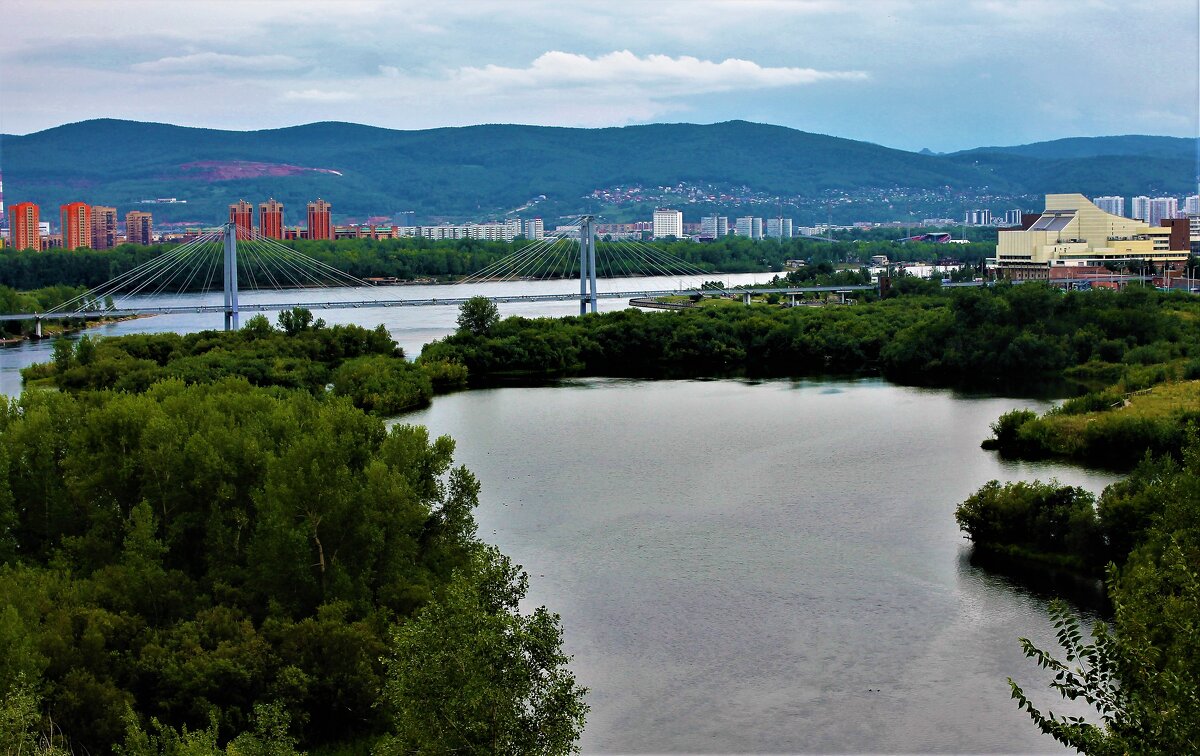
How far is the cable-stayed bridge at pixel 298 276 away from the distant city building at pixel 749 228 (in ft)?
49.5

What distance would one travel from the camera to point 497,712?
2982 mm

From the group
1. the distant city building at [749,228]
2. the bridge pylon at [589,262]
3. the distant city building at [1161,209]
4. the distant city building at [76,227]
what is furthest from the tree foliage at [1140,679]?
the distant city building at [1161,209]

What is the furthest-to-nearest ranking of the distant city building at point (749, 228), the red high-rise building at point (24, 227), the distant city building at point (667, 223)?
1. the distant city building at point (749, 228)
2. the distant city building at point (667, 223)
3. the red high-rise building at point (24, 227)

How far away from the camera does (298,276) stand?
23938 millimetres

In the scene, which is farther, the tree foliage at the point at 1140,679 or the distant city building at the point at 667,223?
the distant city building at the point at 667,223

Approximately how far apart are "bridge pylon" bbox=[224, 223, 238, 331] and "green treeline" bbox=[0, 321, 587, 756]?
9.75 m

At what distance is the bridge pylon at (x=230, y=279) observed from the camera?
15875 millimetres

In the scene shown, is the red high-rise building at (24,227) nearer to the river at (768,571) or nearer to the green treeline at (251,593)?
the river at (768,571)

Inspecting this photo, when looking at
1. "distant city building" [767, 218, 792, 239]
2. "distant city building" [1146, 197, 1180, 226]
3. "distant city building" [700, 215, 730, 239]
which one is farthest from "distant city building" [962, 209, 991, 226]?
"distant city building" [700, 215, 730, 239]

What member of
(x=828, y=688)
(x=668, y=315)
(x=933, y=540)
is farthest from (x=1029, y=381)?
(x=828, y=688)

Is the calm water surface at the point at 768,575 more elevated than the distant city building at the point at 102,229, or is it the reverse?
the distant city building at the point at 102,229

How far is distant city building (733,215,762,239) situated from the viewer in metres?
45.9

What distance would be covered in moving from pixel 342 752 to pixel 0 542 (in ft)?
5.61

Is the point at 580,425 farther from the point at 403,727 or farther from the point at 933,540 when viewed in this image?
the point at 403,727
